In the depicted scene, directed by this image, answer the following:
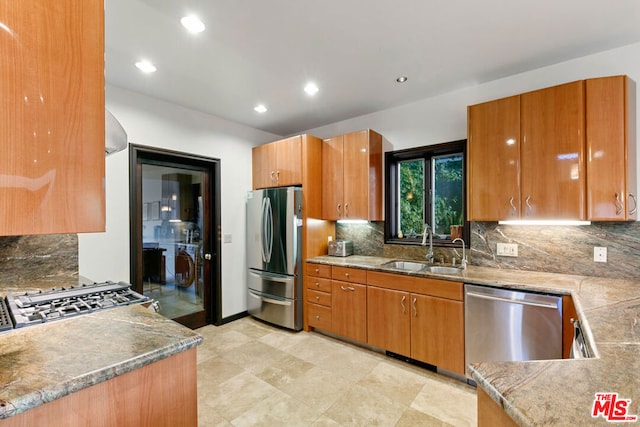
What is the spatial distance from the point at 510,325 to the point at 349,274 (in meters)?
1.44

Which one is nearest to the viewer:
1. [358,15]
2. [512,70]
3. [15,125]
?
[15,125]

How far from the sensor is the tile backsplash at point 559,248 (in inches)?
82.8

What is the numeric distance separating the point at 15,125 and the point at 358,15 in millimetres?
1838

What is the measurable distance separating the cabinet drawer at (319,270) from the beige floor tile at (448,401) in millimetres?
1397

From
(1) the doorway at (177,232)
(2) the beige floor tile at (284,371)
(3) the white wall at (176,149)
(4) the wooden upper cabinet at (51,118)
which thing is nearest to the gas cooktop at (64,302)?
(4) the wooden upper cabinet at (51,118)

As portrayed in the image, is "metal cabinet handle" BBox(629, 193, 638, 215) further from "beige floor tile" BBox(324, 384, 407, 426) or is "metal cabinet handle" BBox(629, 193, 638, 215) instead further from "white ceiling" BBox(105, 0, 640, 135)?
"beige floor tile" BBox(324, 384, 407, 426)

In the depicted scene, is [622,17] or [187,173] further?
[187,173]

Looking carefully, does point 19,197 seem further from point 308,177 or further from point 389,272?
point 308,177

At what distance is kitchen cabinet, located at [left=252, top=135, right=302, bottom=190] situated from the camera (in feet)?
11.4

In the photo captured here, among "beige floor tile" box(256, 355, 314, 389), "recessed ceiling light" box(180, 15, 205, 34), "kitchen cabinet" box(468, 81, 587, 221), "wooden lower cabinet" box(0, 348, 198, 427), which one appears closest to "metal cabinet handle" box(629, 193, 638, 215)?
"kitchen cabinet" box(468, 81, 587, 221)

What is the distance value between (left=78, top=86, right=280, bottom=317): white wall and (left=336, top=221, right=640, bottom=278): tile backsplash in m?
2.35

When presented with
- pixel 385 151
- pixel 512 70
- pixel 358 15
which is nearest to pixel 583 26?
pixel 512 70

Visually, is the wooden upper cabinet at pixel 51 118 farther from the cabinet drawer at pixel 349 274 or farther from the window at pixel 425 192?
the window at pixel 425 192

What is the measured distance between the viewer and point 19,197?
0.70 meters
